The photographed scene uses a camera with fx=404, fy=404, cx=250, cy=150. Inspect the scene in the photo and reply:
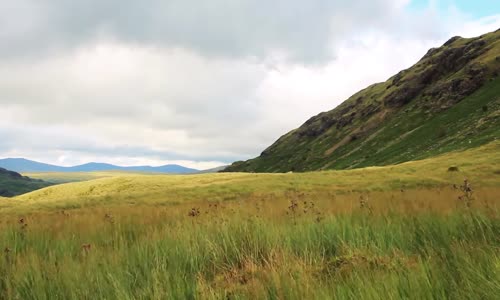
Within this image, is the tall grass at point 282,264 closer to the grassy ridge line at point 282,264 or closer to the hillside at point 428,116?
the grassy ridge line at point 282,264

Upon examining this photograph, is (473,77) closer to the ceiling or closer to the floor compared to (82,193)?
closer to the ceiling

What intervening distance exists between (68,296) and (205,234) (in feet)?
9.46

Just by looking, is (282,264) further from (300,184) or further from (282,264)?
(300,184)

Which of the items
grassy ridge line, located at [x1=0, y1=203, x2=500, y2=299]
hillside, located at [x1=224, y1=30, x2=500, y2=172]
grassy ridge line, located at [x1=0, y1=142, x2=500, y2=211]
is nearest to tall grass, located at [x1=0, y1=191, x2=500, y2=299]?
grassy ridge line, located at [x1=0, y1=203, x2=500, y2=299]

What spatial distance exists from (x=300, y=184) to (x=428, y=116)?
102 metres

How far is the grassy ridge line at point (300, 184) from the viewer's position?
124 ft

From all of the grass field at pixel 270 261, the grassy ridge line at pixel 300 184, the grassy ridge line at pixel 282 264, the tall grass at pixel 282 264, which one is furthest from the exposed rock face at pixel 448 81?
the grassy ridge line at pixel 282 264

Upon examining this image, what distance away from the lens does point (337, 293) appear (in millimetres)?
4062

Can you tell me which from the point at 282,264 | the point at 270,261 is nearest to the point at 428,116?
the point at 270,261

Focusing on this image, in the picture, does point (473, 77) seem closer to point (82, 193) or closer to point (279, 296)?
point (82, 193)

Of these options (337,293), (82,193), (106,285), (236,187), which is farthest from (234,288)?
(82,193)

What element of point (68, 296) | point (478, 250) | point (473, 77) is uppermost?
point (473, 77)

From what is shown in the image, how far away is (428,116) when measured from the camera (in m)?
132

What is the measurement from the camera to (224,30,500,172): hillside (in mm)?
96312
